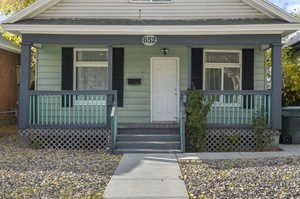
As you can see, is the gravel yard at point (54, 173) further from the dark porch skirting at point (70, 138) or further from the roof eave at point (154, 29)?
the roof eave at point (154, 29)

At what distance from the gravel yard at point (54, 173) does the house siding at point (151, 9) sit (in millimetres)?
4333

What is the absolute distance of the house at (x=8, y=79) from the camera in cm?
1316

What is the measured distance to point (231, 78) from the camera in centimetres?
1053

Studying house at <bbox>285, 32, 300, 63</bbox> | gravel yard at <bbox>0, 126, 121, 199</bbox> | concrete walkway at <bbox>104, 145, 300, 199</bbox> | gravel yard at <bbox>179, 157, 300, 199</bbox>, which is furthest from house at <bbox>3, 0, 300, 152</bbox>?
house at <bbox>285, 32, 300, 63</bbox>

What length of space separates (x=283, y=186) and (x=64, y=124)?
19.6ft

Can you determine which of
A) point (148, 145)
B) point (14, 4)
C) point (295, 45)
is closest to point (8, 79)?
point (14, 4)

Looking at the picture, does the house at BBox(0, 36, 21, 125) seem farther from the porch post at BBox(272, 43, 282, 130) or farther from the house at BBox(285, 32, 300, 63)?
the house at BBox(285, 32, 300, 63)

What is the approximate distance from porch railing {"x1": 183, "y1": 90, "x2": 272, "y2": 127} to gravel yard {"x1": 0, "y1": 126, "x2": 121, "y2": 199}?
302cm

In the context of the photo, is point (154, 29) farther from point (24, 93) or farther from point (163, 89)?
point (24, 93)

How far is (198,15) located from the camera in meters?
10.2

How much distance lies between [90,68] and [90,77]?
28cm

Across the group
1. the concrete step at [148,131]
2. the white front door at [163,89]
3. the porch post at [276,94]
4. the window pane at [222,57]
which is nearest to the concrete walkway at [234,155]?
the porch post at [276,94]

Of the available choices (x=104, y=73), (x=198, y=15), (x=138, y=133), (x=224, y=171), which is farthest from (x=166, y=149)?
(x=198, y=15)

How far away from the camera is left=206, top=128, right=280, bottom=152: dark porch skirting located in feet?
29.5
